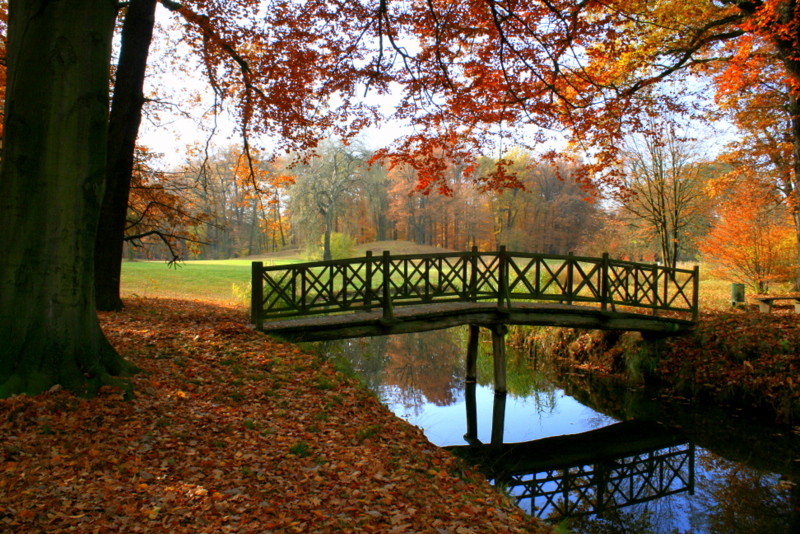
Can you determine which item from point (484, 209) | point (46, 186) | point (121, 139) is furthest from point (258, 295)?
point (484, 209)

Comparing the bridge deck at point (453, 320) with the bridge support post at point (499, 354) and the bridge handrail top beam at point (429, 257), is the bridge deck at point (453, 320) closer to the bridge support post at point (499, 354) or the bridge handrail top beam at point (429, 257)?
the bridge support post at point (499, 354)

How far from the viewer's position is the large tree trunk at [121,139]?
9.38 meters

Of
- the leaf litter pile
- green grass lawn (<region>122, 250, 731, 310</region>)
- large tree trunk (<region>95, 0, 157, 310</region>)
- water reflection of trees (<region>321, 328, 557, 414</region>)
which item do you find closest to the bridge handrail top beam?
the leaf litter pile

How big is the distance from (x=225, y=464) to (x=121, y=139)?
297 inches

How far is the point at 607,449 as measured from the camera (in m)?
8.38

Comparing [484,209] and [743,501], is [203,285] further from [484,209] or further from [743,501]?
[484,209]

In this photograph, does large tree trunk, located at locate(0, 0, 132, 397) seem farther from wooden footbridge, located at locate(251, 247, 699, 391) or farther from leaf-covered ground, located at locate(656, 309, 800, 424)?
leaf-covered ground, located at locate(656, 309, 800, 424)

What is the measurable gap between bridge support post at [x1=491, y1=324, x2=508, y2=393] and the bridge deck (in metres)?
0.30

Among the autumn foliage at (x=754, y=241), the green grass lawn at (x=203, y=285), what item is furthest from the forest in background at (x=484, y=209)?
the green grass lawn at (x=203, y=285)

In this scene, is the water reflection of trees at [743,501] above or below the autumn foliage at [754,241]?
below

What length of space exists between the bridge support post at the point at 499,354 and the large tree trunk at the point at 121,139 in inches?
301

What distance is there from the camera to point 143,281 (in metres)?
24.0

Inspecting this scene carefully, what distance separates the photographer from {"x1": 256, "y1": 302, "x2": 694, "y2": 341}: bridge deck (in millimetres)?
8805

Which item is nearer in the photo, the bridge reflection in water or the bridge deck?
the bridge reflection in water
